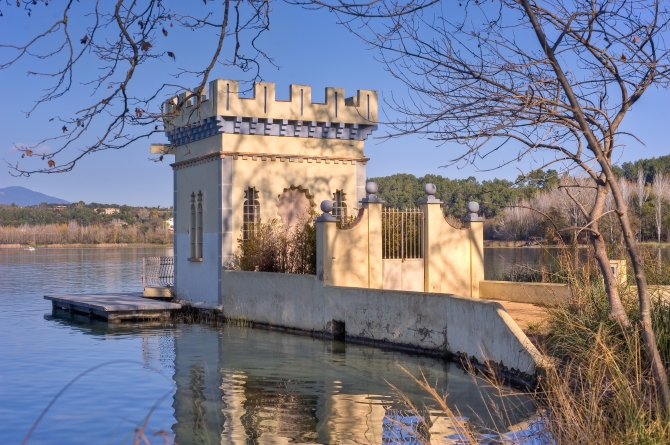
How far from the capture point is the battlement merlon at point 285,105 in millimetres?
22453

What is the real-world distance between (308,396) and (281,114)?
11.9m

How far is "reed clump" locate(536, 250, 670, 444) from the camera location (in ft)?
23.7

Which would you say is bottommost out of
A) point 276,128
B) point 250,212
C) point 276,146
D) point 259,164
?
point 250,212

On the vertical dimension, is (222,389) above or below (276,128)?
below

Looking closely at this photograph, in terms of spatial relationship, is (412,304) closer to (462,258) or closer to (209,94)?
(462,258)

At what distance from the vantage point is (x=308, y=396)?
12.6m

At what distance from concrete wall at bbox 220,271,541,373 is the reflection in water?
505 mm

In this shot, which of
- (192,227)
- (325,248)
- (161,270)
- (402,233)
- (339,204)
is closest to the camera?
(325,248)

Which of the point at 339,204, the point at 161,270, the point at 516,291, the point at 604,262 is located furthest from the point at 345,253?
the point at 161,270

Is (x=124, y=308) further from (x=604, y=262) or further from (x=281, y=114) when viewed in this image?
(x=604, y=262)

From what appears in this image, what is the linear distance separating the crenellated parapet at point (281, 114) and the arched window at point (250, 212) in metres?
1.67

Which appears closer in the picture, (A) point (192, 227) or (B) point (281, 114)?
(B) point (281, 114)

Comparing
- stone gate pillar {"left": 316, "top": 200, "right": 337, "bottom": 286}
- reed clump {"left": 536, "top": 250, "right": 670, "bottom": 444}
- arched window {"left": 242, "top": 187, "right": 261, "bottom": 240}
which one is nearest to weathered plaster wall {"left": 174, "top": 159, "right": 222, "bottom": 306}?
arched window {"left": 242, "top": 187, "right": 261, "bottom": 240}

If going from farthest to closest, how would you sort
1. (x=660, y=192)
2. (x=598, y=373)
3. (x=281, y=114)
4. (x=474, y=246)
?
1. (x=660, y=192)
2. (x=281, y=114)
3. (x=474, y=246)
4. (x=598, y=373)
